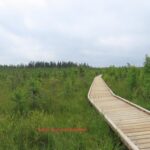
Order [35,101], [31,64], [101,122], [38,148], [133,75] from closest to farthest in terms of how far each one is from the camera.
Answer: [38,148] → [101,122] → [35,101] → [133,75] → [31,64]

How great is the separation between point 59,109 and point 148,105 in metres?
3.08

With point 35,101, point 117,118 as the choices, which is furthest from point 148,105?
point 35,101

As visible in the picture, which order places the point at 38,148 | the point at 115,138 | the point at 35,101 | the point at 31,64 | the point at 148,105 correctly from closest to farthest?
the point at 38,148 < the point at 115,138 < the point at 148,105 < the point at 35,101 < the point at 31,64

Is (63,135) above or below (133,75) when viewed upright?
below

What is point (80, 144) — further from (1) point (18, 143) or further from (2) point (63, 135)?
(1) point (18, 143)

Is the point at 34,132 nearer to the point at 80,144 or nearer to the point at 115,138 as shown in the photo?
the point at 80,144

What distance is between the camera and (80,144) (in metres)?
6.20

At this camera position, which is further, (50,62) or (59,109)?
(50,62)

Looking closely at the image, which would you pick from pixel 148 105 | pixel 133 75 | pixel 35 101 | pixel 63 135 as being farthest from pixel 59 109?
pixel 133 75

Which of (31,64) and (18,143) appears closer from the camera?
(18,143)

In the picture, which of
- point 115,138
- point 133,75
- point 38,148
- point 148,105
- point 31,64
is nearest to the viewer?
point 38,148

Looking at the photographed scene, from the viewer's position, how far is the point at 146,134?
6.23 metres

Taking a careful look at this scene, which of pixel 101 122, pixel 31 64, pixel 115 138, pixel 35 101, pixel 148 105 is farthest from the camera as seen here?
pixel 31 64

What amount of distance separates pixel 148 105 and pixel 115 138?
14.2 feet
